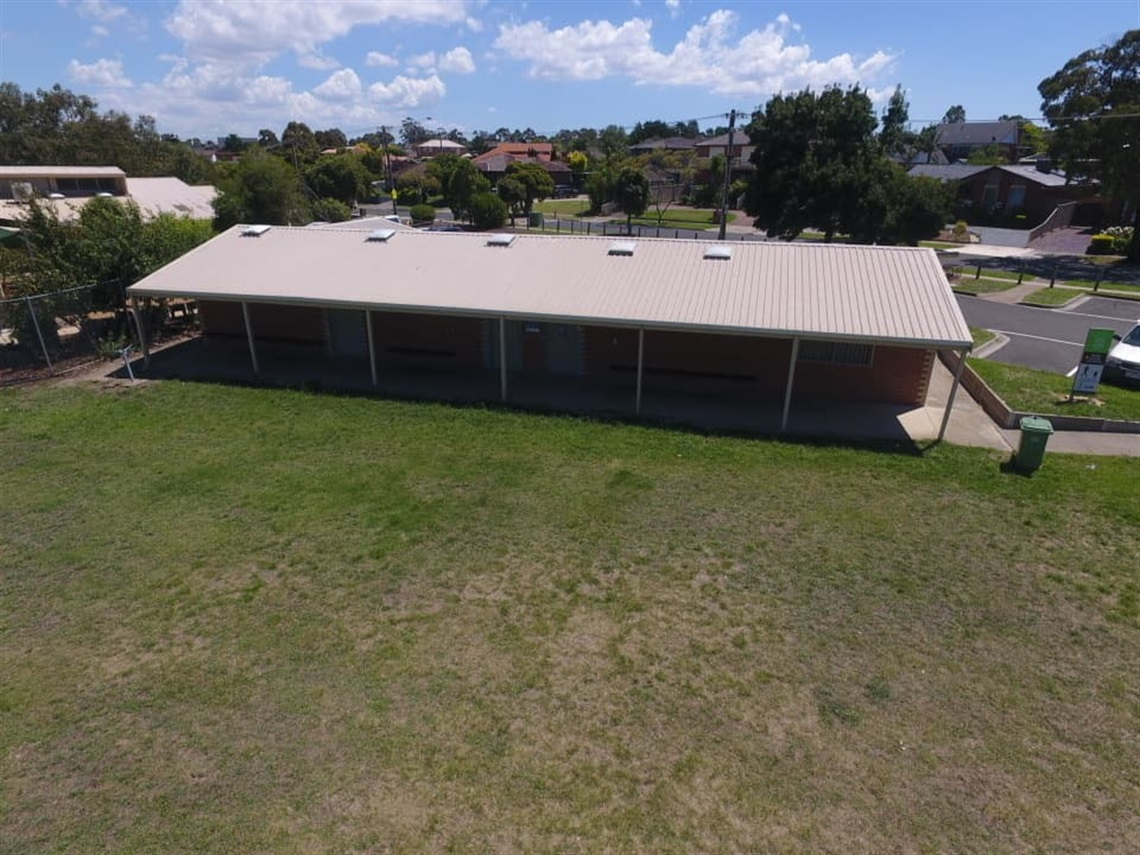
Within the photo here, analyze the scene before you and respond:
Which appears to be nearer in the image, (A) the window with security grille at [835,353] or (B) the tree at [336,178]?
(A) the window with security grille at [835,353]

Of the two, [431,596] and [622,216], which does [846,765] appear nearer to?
[431,596]

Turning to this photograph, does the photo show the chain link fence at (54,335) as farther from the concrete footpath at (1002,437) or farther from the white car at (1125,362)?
the white car at (1125,362)

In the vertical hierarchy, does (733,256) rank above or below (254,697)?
above

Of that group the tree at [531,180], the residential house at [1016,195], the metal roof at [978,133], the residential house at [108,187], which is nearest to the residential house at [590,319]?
the residential house at [108,187]

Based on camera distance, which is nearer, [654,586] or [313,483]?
[654,586]

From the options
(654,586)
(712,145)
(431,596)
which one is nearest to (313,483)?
(431,596)

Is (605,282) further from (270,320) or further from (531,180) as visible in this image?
(531,180)

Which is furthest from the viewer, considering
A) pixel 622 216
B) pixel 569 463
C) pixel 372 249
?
pixel 622 216
